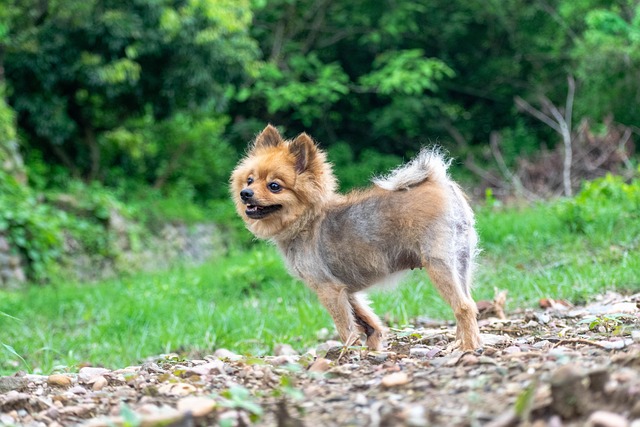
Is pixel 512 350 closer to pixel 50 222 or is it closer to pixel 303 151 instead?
pixel 303 151

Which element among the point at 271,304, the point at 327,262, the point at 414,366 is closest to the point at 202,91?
the point at 271,304

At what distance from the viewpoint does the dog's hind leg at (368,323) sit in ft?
17.5

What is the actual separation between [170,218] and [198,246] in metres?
0.85

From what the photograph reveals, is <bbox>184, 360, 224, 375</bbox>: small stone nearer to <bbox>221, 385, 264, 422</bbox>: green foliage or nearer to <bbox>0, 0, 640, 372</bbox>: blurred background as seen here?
<bbox>221, 385, 264, 422</bbox>: green foliage

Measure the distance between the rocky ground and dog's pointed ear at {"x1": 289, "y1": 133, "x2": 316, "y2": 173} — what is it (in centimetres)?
137

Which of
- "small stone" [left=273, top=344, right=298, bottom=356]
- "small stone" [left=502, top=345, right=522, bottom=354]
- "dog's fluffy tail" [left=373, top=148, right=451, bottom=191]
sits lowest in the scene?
"small stone" [left=273, top=344, right=298, bottom=356]

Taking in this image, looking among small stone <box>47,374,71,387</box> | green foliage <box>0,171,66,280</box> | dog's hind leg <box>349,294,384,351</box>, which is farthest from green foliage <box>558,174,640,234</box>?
green foliage <box>0,171,66,280</box>

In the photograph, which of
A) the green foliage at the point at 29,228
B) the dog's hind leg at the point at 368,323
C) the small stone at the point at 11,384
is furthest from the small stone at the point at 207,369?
the green foliage at the point at 29,228

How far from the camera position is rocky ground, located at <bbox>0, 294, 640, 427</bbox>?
2711 mm

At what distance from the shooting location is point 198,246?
1723 centimetres

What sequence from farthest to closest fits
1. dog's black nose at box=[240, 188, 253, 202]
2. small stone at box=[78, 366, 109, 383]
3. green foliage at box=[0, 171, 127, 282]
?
1. green foliage at box=[0, 171, 127, 282]
2. dog's black nose at box=[240, 188, 253, 202]
3. small stone at box=[78, 366, 109, 383]

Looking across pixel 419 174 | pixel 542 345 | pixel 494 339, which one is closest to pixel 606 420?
pixel 542 345

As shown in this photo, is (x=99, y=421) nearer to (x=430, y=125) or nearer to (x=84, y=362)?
(x=84, y=362)

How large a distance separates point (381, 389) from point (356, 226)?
2012 millimetres
